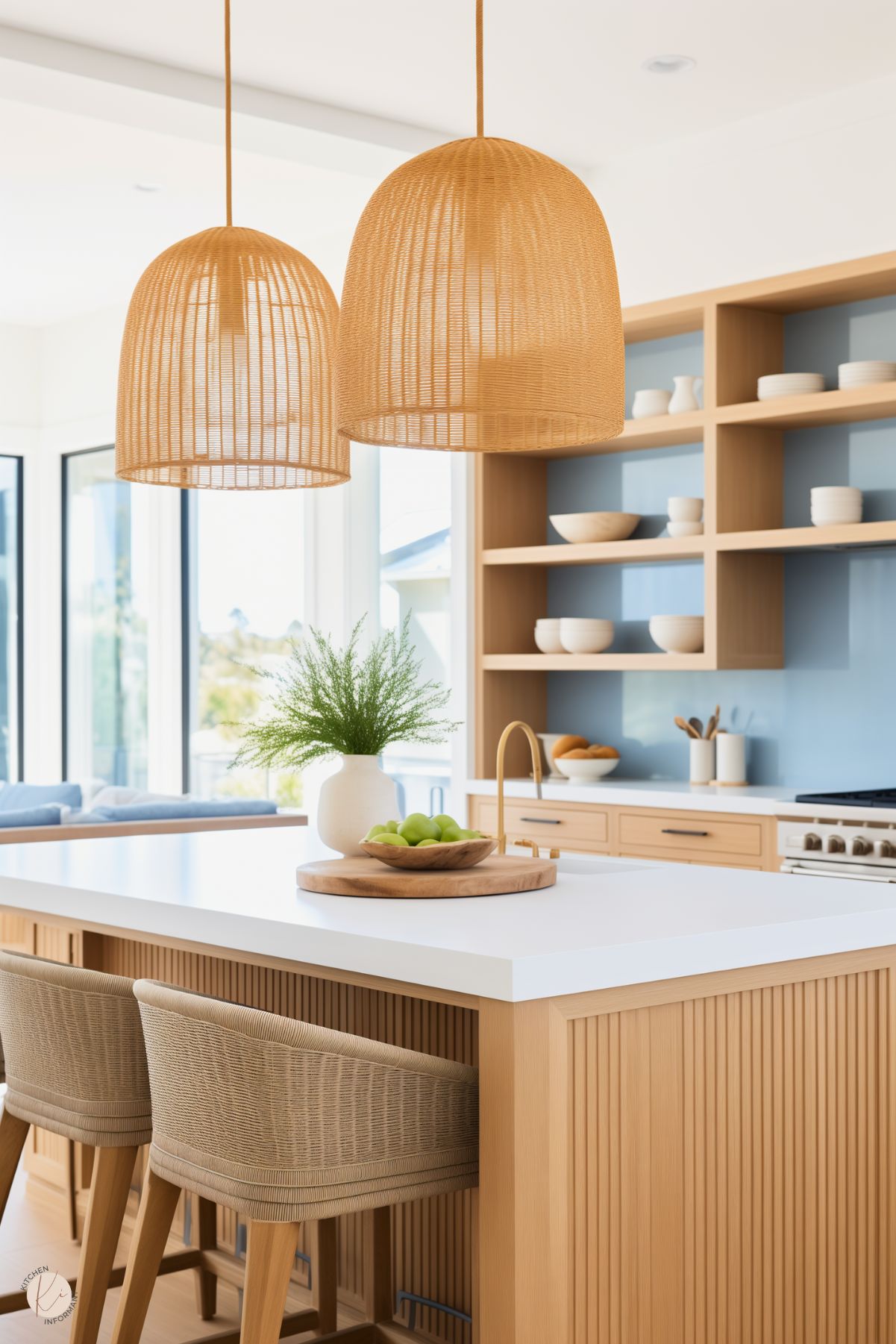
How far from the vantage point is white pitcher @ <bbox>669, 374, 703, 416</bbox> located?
5.09 meters

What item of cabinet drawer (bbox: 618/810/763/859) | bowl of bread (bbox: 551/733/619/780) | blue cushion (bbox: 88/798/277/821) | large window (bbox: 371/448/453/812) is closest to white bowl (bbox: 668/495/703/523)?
bowl of bread (bbox: 551/733/619/780)

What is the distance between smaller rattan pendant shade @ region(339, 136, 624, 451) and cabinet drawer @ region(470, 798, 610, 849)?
9.54 ft

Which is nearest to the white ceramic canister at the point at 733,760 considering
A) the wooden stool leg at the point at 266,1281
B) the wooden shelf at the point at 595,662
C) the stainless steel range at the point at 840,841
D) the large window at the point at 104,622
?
the wooden shelf at the point at 595,662

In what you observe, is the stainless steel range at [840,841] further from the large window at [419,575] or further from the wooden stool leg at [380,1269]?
the large window at [419,575]

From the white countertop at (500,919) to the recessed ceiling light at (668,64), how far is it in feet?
8.74

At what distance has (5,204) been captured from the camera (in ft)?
20.4

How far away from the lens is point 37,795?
285 inches

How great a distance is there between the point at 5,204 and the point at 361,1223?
15.5 ft

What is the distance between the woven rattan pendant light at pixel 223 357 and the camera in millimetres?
2762

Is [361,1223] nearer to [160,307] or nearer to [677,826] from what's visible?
[160,307]

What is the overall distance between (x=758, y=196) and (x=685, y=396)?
66cm

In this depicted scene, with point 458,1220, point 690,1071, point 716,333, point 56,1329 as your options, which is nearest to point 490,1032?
point 690,1071

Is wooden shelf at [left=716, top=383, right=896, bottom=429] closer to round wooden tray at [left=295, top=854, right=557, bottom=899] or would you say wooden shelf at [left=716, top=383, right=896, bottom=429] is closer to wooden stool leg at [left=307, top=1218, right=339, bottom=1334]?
round wooden tray at [left=295, top=854, right=557, bottom=899]

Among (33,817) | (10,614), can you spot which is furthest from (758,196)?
(10,614)
